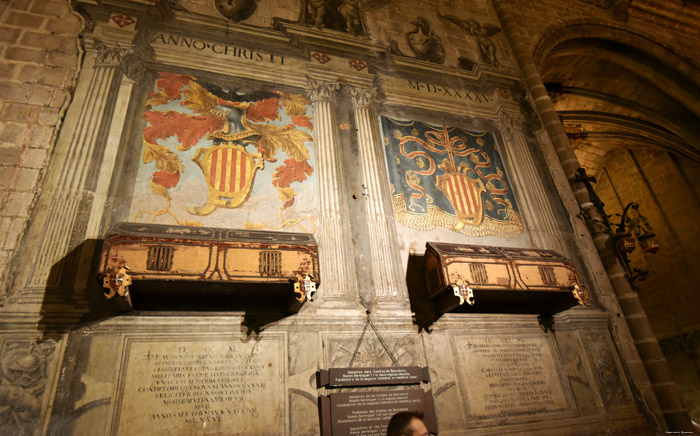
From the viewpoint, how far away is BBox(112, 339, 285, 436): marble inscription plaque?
9.37 feet

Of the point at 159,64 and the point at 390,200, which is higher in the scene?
the point at 159,64

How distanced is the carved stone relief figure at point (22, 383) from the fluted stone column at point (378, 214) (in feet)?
8.77

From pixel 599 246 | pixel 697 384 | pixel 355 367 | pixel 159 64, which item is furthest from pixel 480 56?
pixel 697 384

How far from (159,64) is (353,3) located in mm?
3266

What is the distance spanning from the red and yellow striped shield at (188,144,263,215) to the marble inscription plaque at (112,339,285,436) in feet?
4.46

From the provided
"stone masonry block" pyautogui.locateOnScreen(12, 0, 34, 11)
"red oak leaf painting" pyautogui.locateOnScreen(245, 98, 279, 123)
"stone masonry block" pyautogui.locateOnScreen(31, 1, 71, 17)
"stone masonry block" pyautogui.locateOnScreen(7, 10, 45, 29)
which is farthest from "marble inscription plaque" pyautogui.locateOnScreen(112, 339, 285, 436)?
"stone masonry block" pyautogui.locateOnScreen(12, 0, 34, 11)

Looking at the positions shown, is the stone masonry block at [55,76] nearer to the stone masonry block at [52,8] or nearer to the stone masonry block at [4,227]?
the stone masonry block at [52,8]

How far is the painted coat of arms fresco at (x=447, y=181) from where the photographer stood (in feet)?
15.6

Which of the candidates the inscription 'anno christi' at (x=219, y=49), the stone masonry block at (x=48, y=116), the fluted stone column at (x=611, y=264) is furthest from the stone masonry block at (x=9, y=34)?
the fluted stone column at (x=611, y=264)

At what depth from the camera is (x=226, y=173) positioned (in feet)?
13.7

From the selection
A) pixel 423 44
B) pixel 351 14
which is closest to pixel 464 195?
pixel 423 44

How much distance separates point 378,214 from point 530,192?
7.86 feet

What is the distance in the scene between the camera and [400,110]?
18.3 ft

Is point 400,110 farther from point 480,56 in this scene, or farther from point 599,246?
point 599,246
